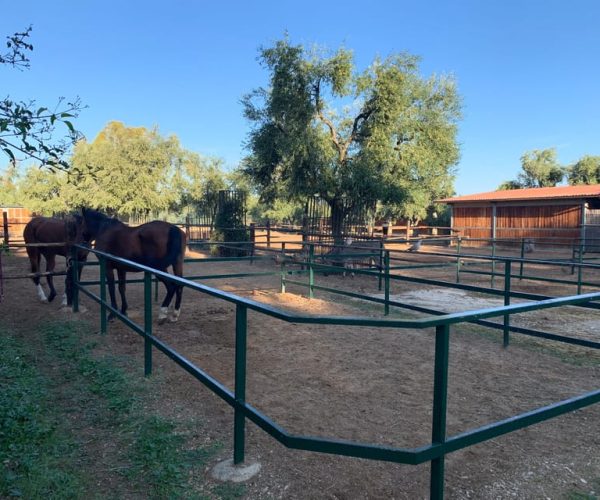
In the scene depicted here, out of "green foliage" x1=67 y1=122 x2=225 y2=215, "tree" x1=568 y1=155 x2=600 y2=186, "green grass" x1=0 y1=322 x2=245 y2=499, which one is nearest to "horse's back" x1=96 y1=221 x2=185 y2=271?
"green grass" x1=0 y1=322 x2=245 y2=499

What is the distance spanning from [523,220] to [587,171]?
18.8 m

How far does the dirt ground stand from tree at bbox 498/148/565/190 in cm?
3810

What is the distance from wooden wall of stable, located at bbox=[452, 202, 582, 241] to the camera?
21.5 meters

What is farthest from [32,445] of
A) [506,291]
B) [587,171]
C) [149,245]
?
[587,171]

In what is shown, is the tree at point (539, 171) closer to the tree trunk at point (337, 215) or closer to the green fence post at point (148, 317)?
the tree trunk at point (337, 215)

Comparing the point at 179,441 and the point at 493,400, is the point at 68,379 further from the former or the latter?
the point at 493,400

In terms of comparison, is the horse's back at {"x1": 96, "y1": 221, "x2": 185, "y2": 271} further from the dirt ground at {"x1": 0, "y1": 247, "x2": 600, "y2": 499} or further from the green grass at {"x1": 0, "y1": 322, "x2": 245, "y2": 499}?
the green grass at {"x1": 0, "y1": 322, "x2": 245, "y2": 499}

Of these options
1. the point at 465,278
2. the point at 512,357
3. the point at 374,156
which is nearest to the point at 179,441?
the point at 512,357

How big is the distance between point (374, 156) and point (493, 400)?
34.1ft

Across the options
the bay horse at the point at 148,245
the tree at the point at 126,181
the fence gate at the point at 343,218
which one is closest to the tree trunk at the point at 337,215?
the fence gate at the point at 343,218

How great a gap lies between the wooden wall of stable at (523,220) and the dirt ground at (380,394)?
52.1 ft

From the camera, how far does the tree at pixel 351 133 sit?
1313cm

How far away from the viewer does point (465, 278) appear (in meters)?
12.0

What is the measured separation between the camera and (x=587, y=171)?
36.9 m
